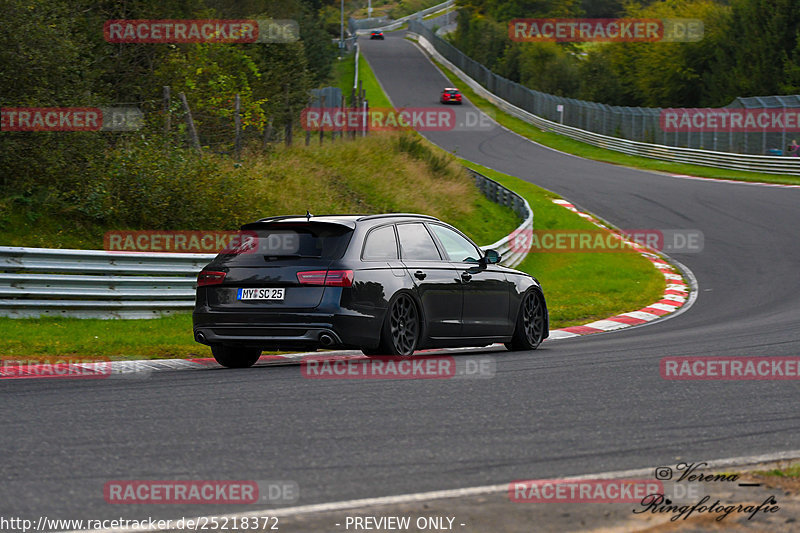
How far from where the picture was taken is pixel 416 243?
10875 millimetres

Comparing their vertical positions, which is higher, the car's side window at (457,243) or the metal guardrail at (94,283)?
the car's side window at (457,243)

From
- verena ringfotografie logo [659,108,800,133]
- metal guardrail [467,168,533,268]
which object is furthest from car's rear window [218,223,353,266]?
verena ringfotografie logo [659,108,800,133]

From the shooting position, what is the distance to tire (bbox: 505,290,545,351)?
12156mm

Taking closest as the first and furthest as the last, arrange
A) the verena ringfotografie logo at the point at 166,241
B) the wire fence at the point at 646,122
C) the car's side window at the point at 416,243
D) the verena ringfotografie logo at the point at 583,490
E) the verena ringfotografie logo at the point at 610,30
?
the verena ringfotografie logo at the point at 583,490, the car's side window at the point at 416,243, the verena ringfotografie logo at the point at 166,241, the wire fence at the point at 646,122, the verena ringfotografie logo at the point at 610,30

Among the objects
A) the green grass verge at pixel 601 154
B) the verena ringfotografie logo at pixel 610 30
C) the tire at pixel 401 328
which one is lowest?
the green grass verge at pixel 601 154

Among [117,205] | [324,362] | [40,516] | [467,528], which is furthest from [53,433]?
[117,205]

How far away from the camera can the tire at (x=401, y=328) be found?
9875 millimetres

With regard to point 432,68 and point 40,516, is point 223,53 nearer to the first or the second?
point 40,516

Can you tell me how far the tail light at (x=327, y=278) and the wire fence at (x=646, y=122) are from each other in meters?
39.0

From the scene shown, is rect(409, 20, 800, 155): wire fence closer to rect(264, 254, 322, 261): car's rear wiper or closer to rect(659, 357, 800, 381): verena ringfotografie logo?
rect(659, 357, 800, 381): verena ringfotografie logo

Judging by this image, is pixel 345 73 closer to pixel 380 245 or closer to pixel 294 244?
pixel 380 245

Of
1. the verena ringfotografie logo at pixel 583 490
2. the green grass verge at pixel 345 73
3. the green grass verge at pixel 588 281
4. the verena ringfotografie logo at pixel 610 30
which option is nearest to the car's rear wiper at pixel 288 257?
the verena ringfotografie logo at pixel 583 490

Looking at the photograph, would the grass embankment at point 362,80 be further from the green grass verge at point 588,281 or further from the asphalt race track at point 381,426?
the asphalt race track at point 381,426

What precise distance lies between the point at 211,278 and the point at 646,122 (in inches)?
1922
